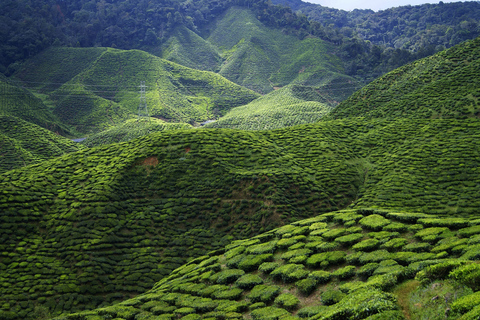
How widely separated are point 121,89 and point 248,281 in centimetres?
11400

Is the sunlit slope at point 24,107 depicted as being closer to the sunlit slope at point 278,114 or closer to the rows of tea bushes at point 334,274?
the sunlit slope at point 278,114

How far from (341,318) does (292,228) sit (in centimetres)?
1226

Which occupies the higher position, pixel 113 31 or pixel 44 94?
pixel 113 31

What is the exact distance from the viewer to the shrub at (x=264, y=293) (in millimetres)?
18375

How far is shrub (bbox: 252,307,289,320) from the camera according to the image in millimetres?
16344

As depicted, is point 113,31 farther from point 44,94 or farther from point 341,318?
point 341,318

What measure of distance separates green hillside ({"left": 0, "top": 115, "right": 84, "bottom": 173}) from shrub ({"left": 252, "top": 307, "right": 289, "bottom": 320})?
193 feet

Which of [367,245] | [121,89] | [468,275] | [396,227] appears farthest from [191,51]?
[468,275]

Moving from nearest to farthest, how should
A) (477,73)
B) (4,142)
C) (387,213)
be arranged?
(387,213)
(477,73)
(4,142)

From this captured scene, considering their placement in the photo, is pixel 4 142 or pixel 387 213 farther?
pixel 4 142

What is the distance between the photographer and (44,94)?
120 metres

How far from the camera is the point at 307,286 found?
17828mm

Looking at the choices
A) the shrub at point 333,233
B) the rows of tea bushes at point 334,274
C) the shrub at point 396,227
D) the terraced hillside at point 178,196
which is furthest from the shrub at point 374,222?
the terraced hillside at point 178,196

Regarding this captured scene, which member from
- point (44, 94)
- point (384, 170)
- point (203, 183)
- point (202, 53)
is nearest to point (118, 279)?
point (203, 183)
